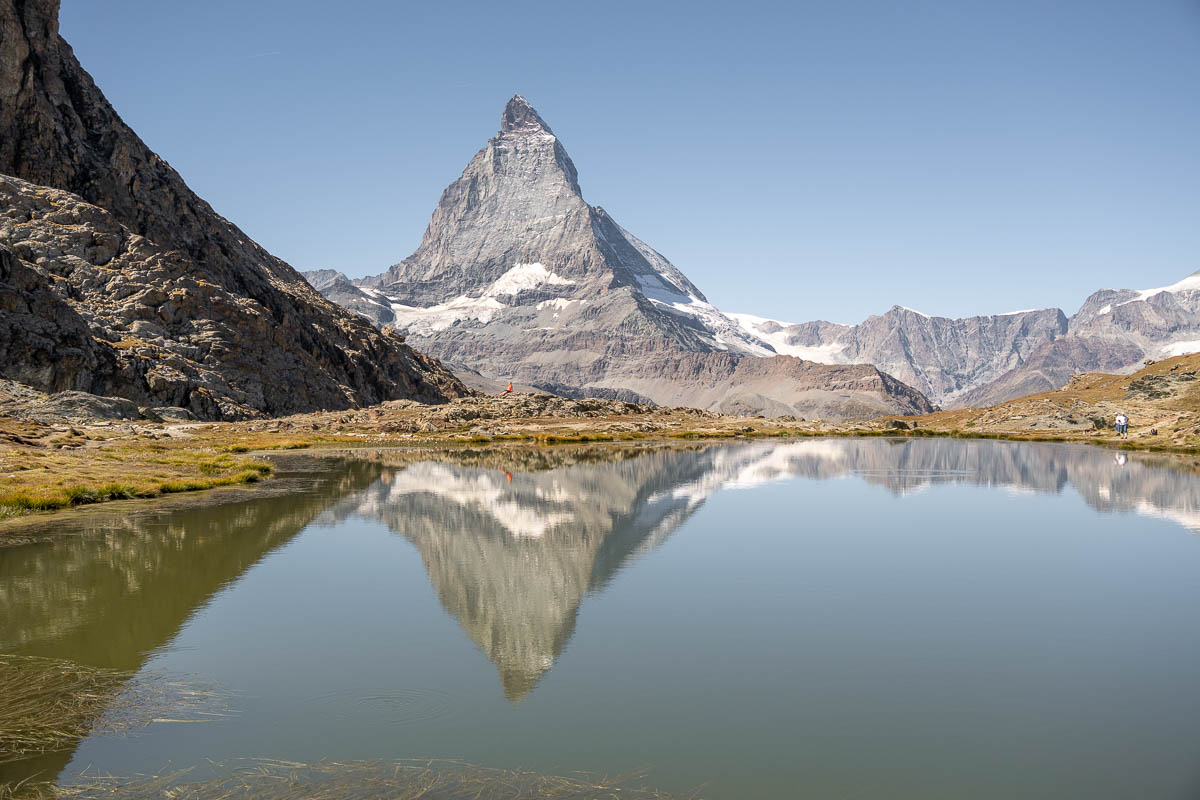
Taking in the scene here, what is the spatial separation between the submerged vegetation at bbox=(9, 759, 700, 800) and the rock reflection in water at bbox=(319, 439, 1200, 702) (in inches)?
149

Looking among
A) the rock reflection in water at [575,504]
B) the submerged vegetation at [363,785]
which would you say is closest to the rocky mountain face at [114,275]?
the rock reflection in water at [575,504]

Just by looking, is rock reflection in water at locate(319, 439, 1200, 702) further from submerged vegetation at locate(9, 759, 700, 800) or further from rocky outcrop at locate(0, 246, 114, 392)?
rocky outcrop at locate(0, 246, 114, 392)

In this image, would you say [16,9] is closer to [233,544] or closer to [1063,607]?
[233,544]

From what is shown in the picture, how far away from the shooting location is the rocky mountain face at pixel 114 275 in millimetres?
109062

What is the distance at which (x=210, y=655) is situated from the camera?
1894 centimetres

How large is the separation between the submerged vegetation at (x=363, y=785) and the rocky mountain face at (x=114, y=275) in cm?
10441

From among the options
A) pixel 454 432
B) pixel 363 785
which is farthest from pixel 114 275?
pixel 363 785

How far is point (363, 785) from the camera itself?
12.6 m

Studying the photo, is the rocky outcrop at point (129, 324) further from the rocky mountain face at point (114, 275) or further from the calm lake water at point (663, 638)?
the calm lake water at point (663, 638)

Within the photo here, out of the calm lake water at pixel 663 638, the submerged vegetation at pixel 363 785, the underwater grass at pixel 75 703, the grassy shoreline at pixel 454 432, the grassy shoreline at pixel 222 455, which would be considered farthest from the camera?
the grassy shoreline at pixel 454 432

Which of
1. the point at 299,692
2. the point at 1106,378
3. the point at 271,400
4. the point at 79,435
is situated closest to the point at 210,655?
the point at 299,692

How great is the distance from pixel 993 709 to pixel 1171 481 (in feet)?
A: 185

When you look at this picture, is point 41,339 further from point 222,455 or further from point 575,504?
point 575,504

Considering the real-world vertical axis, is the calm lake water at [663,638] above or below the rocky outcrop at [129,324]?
below
